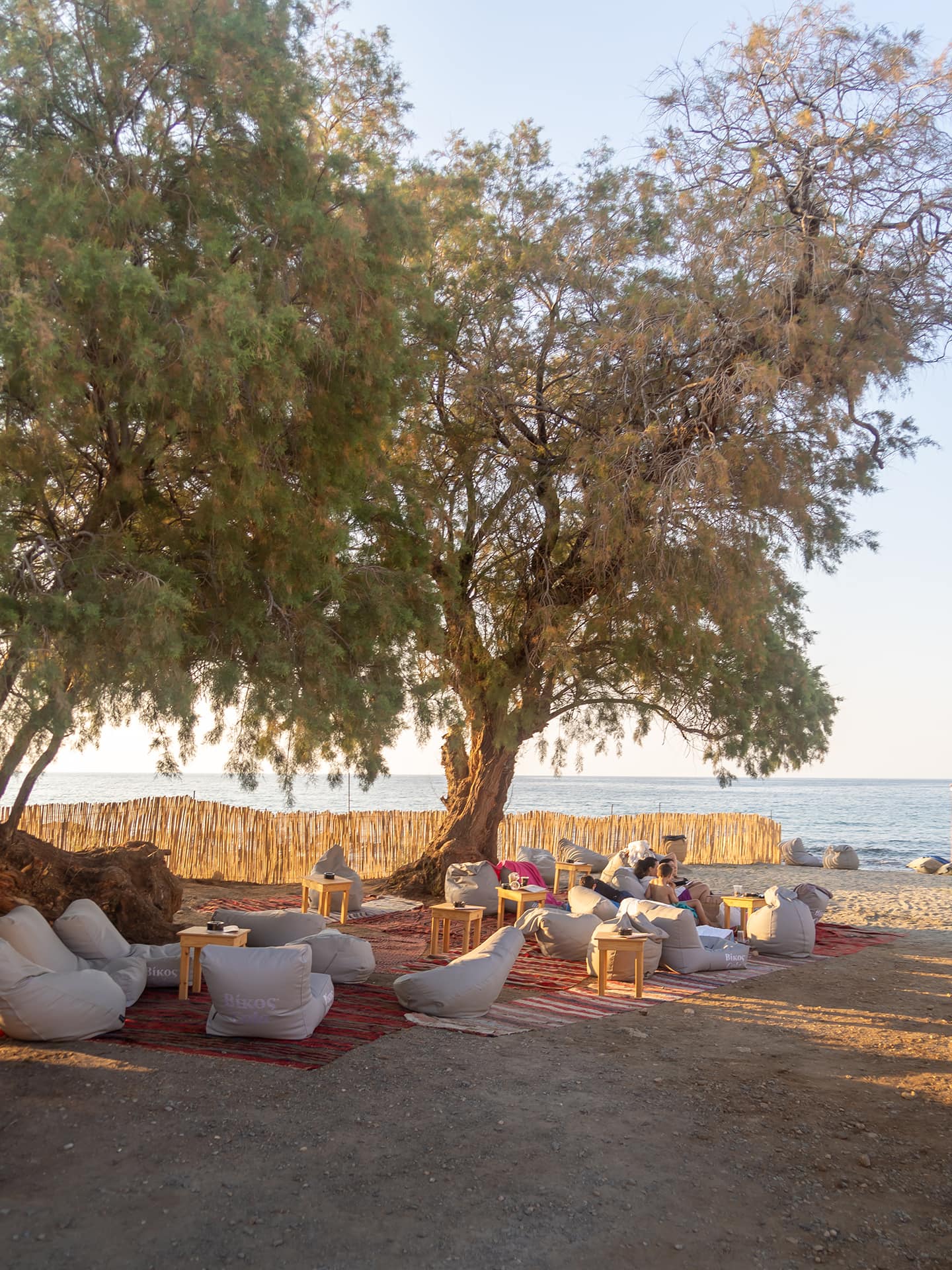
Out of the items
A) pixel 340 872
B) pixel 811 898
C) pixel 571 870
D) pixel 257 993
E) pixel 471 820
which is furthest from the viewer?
pixel 571 870

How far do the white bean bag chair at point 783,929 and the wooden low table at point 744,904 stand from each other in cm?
39

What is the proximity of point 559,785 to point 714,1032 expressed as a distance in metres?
64.4

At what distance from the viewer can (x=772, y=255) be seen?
27.0ft

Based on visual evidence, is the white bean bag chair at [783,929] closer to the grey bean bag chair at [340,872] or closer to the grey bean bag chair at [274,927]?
the grey bean bag chair at [274,927]

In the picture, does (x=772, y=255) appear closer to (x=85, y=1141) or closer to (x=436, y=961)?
(x=436, y=961)

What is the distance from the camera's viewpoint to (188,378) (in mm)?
5707

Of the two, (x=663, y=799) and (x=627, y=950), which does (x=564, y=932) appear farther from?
(x=663, y=799)

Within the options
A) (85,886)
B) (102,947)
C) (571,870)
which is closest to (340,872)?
(85,886)

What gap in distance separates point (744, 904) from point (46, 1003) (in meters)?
6.67

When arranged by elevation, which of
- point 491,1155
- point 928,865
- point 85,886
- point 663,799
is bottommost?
point 491,1155

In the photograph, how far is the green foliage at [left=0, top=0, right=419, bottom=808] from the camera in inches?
217

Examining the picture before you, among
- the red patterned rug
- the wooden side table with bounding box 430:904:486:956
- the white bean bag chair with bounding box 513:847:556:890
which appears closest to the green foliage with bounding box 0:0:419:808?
the wooden side table with bounding box 430:904:486:956

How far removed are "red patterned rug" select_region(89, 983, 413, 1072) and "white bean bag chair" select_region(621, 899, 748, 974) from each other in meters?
2.56

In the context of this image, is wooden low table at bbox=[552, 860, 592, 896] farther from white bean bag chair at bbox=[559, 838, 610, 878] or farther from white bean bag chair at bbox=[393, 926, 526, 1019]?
white bean bag chair at bbox=[393, 926, 526, 1019]
